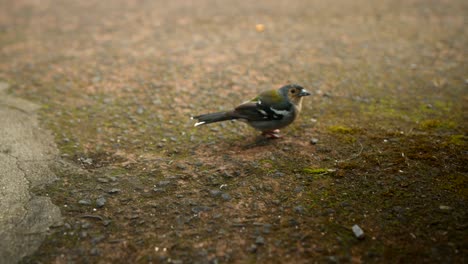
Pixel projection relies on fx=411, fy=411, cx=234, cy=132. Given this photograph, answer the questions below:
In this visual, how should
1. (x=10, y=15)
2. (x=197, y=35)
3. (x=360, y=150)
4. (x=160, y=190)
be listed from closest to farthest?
(x=160, y=190)
(x=360, y=150)
(x=197, y=35)
(x=10, y=15)

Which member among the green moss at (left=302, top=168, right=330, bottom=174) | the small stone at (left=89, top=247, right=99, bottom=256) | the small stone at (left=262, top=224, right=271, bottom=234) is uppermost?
the green moss at (left=302, top=168, right=330, bottom=174)

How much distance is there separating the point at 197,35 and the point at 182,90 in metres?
2.71

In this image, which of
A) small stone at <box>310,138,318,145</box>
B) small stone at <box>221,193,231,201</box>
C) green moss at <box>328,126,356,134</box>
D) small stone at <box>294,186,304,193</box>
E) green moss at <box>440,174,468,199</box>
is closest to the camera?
green moss at <box>440,174,468,199</box>

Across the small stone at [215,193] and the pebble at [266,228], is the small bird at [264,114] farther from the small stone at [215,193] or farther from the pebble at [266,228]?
the pebble at [266,228]

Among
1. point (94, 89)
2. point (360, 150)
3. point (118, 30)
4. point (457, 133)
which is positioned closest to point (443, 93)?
point (457, 133)

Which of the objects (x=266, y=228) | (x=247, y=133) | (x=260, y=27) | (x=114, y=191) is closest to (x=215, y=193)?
(x=266, y=228)

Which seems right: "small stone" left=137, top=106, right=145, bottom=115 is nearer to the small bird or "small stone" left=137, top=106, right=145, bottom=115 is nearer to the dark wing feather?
the small bird

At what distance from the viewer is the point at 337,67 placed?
25.0ft

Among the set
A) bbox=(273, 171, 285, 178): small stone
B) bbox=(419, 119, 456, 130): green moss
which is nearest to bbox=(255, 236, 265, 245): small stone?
bbox=(273, 171, 285, 178): small stone

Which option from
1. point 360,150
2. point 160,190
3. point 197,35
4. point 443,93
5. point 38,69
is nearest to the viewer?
point 160,190

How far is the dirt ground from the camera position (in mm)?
3650

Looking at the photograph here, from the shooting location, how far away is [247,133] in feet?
18.8

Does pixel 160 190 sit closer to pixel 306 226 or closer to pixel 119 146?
pixel 119 146

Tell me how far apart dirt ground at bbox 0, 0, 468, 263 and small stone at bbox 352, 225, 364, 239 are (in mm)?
36
